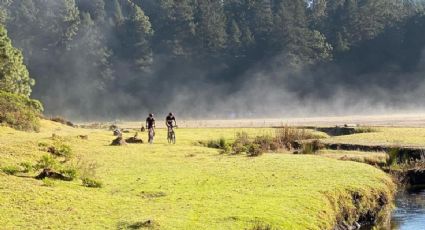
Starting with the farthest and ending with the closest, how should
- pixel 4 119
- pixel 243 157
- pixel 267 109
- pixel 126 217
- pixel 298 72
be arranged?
pixel 298 72 → pixel 267 109 → pixel 4 119 → pixel 243 157 → pixel 126 217

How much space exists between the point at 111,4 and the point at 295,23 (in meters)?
49.5

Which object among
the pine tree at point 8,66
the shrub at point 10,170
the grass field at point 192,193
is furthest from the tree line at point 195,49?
the shrub at point 10,170

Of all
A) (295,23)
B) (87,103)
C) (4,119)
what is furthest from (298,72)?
(4,119)

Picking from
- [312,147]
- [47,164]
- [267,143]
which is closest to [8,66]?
[267,143]

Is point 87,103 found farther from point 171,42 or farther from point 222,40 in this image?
point 222,40

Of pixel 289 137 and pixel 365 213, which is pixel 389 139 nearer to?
pixel 289 137

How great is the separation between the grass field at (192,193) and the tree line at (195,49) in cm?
9189

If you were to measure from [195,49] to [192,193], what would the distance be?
4223 inches

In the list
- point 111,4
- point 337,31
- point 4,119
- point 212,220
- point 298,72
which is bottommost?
point 212,220

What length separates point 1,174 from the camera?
57.3ft

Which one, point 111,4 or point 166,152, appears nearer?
point 166,152

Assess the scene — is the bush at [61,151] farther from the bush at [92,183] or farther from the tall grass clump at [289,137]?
the tall grass clump at [289,137]

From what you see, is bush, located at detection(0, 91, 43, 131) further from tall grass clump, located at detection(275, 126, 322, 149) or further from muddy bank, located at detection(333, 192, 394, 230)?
muddy bank, located at detection(333, 192, 394, 230)

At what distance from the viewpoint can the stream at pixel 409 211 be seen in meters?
19.1
